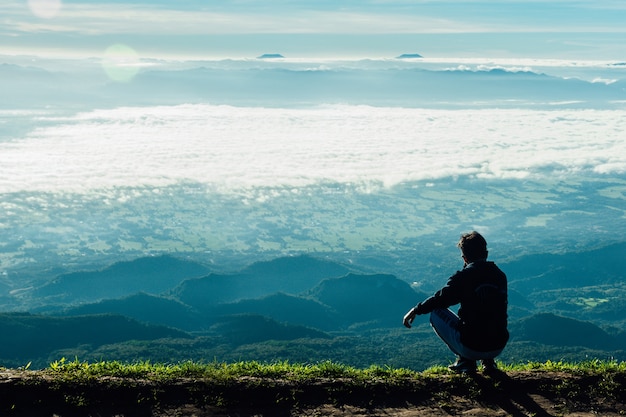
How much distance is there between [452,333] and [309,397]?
349 centimetres

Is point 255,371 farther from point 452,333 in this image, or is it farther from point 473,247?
point 473,247

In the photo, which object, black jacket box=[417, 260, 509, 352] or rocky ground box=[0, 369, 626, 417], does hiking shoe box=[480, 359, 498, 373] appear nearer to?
rocky ground box=[0, 369, 626, 417]

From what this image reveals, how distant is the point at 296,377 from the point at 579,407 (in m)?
6.17

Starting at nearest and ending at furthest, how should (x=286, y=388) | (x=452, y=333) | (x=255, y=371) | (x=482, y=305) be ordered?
(x=482, y=305)
(x=286, y=388)
(x=452, y=333)
(x=255, y=371)

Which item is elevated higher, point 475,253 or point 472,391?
point 475,253

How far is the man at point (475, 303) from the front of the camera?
14289 mm

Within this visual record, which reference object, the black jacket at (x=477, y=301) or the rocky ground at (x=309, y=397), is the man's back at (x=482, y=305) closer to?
the black jacket at (x=477, y=301)

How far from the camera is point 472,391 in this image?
14.6m

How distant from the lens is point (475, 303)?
14.4 metres

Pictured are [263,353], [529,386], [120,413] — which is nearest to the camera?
[120,413]

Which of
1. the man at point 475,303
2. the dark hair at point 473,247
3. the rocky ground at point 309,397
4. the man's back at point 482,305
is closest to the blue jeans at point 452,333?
the man at point 475,303

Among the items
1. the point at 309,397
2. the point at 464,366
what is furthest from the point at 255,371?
the point at 464,366

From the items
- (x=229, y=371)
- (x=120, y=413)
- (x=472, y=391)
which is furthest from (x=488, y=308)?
(x=120, y=413)

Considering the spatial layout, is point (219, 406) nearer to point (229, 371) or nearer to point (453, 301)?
point (229, 371)
